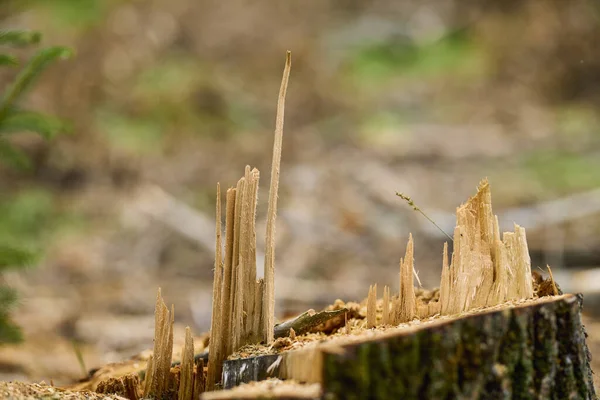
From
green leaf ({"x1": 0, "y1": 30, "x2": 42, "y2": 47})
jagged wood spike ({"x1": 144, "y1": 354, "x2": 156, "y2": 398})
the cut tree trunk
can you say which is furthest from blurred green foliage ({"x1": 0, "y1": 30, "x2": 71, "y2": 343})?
the cut tree trunk

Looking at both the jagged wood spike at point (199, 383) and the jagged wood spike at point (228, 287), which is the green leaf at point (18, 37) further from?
the jagged wood spike at point (199, 383)

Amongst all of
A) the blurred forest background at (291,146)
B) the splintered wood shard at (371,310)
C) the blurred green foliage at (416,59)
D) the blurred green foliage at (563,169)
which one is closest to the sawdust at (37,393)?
the splintered wood shard at (371,310)

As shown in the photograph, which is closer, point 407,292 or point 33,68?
point 407,292

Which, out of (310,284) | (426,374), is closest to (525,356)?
(426,374)

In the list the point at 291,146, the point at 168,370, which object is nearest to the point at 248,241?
the point at 168,370

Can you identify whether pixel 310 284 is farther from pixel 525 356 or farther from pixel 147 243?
pixel 525 356

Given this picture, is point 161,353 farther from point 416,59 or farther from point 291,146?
point 416,59

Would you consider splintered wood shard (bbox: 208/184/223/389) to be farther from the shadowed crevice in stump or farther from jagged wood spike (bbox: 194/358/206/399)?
the shadowed crevice in stump
